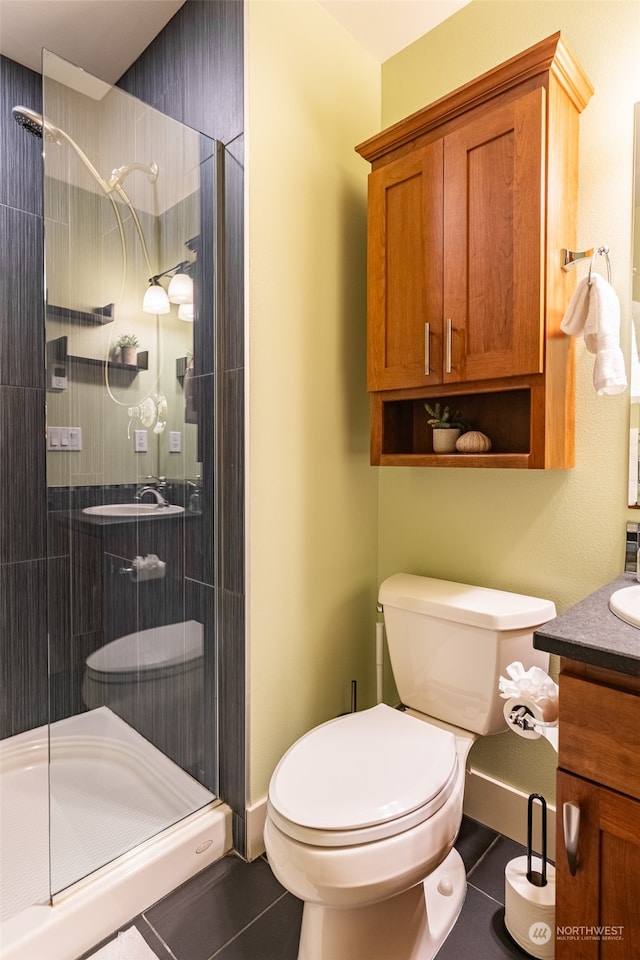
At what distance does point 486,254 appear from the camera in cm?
140

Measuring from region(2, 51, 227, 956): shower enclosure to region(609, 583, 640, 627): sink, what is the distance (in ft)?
3.45

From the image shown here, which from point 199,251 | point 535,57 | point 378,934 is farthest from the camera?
point 199,251

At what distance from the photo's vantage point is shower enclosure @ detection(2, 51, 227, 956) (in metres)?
1.30

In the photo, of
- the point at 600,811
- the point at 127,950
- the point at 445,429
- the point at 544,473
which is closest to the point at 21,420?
the point at 445,429

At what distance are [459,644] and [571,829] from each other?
0.53 m

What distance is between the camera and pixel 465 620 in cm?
142

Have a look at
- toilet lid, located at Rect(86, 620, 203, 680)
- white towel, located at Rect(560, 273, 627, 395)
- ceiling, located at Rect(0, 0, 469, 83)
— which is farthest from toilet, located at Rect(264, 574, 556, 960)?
ceiling, located at Rect(0, 0, 469, 83)

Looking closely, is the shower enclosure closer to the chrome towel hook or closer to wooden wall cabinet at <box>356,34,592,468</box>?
wooden wall cabinet at <box>356,34,592,468</box>

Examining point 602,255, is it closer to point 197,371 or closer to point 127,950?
point 197,371

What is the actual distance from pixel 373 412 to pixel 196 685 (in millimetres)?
996

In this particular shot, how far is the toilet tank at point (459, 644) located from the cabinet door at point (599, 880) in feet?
1.45

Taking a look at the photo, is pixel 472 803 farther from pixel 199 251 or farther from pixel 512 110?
pixel 512 110

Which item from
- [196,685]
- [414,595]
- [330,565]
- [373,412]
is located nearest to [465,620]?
[414,595]

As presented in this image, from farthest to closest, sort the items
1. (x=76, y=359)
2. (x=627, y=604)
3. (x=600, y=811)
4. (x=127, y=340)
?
(x=127, y=340), (x=76, y=359), (x=627, y=604), (x=600, y=811)
